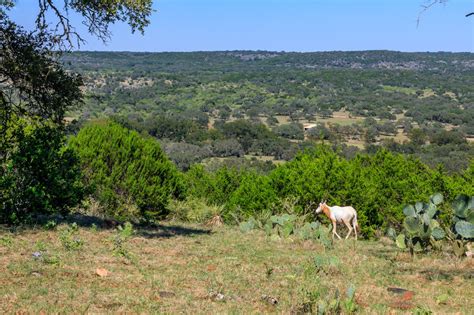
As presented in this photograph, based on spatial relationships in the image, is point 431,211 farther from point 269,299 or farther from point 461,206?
point 269,299

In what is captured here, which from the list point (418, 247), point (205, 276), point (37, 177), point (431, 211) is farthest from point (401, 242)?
point (37, 177)

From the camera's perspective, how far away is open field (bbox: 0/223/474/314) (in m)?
6.77

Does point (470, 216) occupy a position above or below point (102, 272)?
above

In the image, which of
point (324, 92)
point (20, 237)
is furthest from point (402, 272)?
point (324, 92)

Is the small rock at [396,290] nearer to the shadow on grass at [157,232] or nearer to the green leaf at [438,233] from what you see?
the green leaf at [438,233]

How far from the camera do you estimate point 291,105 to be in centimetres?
11812

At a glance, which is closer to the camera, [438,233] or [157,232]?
[438,233]

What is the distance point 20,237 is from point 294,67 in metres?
183

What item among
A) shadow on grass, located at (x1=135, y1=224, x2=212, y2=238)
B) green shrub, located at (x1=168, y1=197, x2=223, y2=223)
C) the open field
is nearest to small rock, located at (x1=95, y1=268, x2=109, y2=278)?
the open field

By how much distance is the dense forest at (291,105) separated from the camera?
6869 centimetres

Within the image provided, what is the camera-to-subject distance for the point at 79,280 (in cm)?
759

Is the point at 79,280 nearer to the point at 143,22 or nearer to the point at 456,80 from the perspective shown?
the point at 143,22

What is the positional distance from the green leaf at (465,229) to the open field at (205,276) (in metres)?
0.47

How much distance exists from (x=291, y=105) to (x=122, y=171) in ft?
331
